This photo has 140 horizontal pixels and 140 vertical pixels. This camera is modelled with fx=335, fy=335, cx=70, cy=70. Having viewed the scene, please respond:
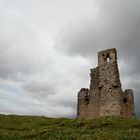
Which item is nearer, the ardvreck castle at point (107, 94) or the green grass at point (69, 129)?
the green grass at point (69, 129)

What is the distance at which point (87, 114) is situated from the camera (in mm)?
57875

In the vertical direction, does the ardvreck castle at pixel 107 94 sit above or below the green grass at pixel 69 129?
above

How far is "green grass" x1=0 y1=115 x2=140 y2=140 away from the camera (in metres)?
22.8

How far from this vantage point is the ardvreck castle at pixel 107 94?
5406cm

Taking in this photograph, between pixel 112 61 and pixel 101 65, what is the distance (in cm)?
205

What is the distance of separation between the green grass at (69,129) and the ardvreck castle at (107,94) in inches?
591

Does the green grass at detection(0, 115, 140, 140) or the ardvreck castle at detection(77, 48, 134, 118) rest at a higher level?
the ardvreck castle at detection(77, 48, 134, 118)

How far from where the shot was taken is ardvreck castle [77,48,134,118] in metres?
54.1

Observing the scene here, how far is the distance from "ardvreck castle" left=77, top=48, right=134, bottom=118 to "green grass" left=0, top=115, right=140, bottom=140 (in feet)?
49.2

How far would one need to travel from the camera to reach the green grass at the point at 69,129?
2283cm

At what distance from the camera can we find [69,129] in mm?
30188

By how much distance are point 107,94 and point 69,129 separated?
25.2 meters

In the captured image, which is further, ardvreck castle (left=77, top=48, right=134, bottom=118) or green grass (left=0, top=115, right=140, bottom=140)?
ardvreck castle (left=77, top=48, right=134, bottom=118)

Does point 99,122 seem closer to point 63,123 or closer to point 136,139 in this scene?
point 63,123
